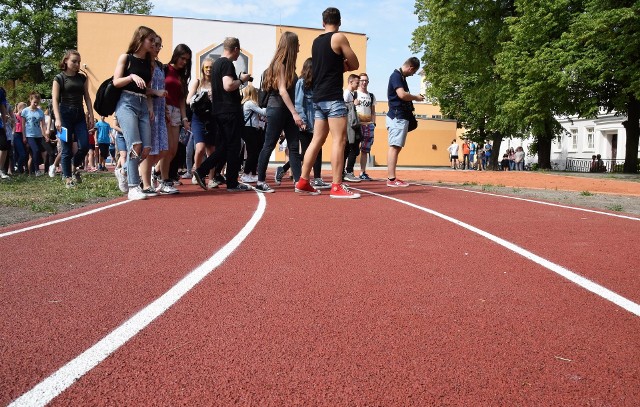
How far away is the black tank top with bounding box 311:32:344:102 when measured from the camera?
7.65 m

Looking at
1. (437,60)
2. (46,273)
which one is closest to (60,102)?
(46,273)

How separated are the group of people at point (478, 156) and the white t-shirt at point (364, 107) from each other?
27618 mm

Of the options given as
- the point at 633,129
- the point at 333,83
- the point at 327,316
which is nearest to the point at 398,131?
the point at 333,83

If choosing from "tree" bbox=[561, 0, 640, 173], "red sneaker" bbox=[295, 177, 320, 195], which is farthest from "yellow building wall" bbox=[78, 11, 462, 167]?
"red sneaker" bbox=[295, 177, 320, 195]

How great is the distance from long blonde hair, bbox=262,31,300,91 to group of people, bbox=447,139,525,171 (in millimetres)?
31376

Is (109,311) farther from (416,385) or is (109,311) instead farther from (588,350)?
(588,350)

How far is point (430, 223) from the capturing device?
5664 mm

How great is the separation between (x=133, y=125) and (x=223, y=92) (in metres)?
1.51

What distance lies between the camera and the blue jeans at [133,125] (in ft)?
24.1

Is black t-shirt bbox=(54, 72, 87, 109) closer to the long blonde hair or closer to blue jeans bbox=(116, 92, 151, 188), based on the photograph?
blue jeans bbox=(116, 92, 151, 188)

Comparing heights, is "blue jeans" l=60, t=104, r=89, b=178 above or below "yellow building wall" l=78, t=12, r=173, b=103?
below

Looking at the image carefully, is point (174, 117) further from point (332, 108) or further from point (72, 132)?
point (332, 108)

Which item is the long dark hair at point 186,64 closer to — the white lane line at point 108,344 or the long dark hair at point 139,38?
the long dark hair at point 139,38

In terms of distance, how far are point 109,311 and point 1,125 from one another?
1000 centimetres
